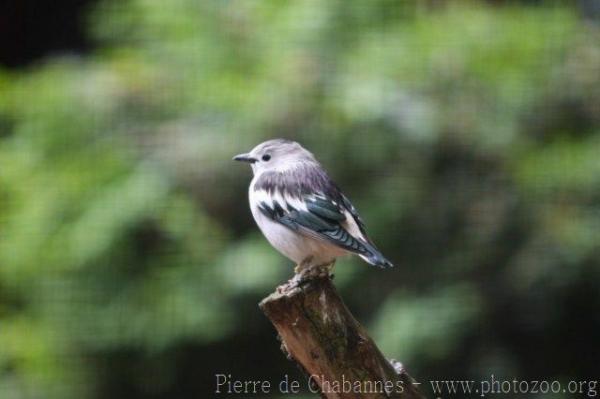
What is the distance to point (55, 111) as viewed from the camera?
427cm

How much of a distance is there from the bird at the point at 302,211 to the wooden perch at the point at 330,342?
0.55 ft

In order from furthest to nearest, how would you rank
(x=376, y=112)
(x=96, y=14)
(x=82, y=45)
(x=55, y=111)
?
(x=82, y=45)
(x=96, y=14)
(x=55, y=111)
(x=376, y=112)

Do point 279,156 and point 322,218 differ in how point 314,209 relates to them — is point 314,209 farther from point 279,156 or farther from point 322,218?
point 279,156

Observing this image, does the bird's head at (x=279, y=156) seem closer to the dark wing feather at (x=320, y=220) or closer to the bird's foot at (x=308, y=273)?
the dark wing feather at (x=320, y=220)

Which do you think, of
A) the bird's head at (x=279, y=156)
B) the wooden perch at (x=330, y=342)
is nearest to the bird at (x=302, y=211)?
the bird's head at (x=279, y=156)

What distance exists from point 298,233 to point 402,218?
50.2 inches

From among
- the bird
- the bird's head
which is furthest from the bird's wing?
the bird's head

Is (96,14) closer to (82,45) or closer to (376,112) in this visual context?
(82,45)

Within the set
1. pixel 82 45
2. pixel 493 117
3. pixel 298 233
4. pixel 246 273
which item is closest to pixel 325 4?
pixel 493 117

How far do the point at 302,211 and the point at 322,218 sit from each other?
7 cm

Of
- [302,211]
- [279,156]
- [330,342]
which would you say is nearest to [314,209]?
[302,211]

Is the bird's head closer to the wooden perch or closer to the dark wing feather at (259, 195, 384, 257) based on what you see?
the dark wing feather at (259, 195, 384, 257)

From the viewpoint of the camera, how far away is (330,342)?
2318 millimetres

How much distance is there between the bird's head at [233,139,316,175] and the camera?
2.72 metres
